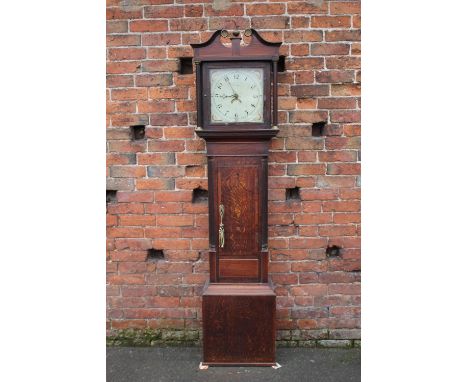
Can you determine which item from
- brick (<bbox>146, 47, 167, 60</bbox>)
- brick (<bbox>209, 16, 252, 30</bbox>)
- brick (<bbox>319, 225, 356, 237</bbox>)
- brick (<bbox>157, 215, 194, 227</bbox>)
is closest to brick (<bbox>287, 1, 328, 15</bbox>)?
brick (<bbox>209, 16, 252, 30</bbox>)

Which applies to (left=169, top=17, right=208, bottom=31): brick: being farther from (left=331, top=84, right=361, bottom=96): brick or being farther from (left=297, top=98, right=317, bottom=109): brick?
(left=331, top=84, right=361, bottom=96): brick

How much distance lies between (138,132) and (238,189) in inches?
34.9

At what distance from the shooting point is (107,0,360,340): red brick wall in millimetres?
2871

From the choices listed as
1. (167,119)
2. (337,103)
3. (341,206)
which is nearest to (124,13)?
(167,119)

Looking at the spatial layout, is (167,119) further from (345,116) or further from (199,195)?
(345,116)

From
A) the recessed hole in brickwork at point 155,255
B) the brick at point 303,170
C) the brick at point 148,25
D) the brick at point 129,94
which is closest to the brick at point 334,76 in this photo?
the brick at point 303,170

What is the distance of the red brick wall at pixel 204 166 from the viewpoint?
2.87 m

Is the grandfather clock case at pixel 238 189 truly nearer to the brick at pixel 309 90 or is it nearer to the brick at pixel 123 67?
the brick at pixel 309 90

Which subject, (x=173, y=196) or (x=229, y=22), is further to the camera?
(x=173, y=196)

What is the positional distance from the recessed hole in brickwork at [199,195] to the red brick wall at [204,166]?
3 centimetres

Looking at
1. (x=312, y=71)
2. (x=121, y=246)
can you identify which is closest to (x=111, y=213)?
(x=121, y=246)

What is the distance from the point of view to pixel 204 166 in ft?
9.70

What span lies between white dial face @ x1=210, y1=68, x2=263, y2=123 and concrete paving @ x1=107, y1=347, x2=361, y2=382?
153 centimetres

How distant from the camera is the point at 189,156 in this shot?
295 cm
